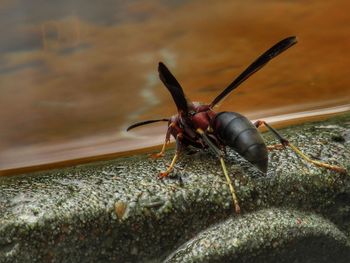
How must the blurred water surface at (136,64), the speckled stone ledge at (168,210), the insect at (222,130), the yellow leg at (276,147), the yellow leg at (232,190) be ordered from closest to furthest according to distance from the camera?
1. the speckled stone ledge at (168,210)
2. the yellow leg at (232,190)
3. the insect at (222,130)
4. the yellow leg at (276,147)
5. the blurred water surface at (136,64)

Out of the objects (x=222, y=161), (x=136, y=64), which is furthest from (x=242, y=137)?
(x=136, y=64)

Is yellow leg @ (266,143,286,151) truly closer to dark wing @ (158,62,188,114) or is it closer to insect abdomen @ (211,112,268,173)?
insect abdomen @ (211,112,268,173)

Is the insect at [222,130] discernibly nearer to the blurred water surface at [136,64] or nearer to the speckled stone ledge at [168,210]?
the speckled stone ledge at [168,210]

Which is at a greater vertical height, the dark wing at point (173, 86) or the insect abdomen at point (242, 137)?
the dark wing at point (173, 86)

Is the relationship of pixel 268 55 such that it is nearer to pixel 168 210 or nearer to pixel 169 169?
pixel 169 169

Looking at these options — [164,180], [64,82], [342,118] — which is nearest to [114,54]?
[64,82]

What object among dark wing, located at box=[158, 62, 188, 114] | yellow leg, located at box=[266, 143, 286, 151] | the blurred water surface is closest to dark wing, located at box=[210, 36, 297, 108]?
dark wing, located at box=[158, 62, 188, 114]

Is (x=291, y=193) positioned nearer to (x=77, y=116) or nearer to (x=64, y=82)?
(x=77, y=116)

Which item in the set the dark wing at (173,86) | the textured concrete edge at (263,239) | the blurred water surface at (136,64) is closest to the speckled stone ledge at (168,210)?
the textured concrete edge at (263,239)
